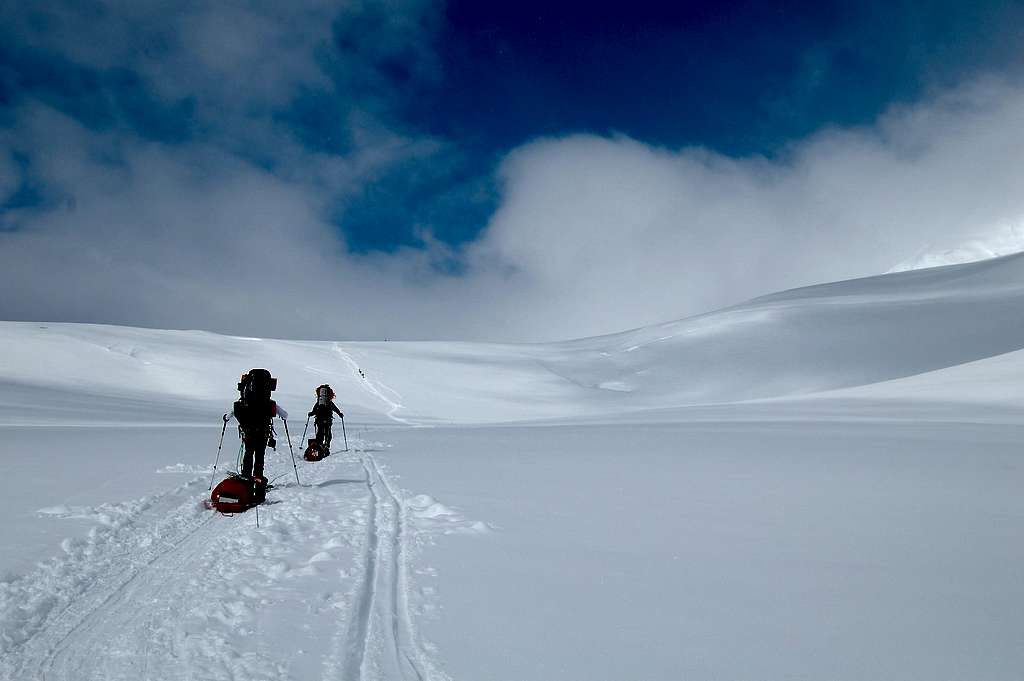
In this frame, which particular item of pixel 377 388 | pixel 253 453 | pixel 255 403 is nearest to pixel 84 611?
pixel 253 453

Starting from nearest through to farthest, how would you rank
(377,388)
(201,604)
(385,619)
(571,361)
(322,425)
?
→ (385,619), (201,604), (322,425), (377,388), (571,361)

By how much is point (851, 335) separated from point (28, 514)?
54825 mm

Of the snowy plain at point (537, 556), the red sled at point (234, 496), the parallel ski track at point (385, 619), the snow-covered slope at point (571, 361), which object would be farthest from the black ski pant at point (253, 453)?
the snow-covered slope at point (571, 361)

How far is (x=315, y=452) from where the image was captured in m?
14.3

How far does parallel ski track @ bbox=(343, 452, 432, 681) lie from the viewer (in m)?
3.55

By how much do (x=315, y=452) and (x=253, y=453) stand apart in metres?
4.50

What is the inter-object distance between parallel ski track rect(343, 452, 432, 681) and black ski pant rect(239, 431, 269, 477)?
392 cm

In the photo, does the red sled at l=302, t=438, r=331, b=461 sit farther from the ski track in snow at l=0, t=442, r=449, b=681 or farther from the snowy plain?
the ski track in snow at l=0, t=442, r=449, b=681

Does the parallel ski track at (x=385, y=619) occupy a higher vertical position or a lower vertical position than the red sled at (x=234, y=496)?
lower

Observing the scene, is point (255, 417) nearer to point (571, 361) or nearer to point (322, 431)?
point (322, 431)

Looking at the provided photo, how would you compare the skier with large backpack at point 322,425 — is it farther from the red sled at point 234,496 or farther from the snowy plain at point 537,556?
the red sled at point 234,496

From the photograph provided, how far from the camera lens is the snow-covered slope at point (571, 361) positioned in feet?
131

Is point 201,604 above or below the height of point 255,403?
below

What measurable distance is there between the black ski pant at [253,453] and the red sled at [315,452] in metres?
4.21
